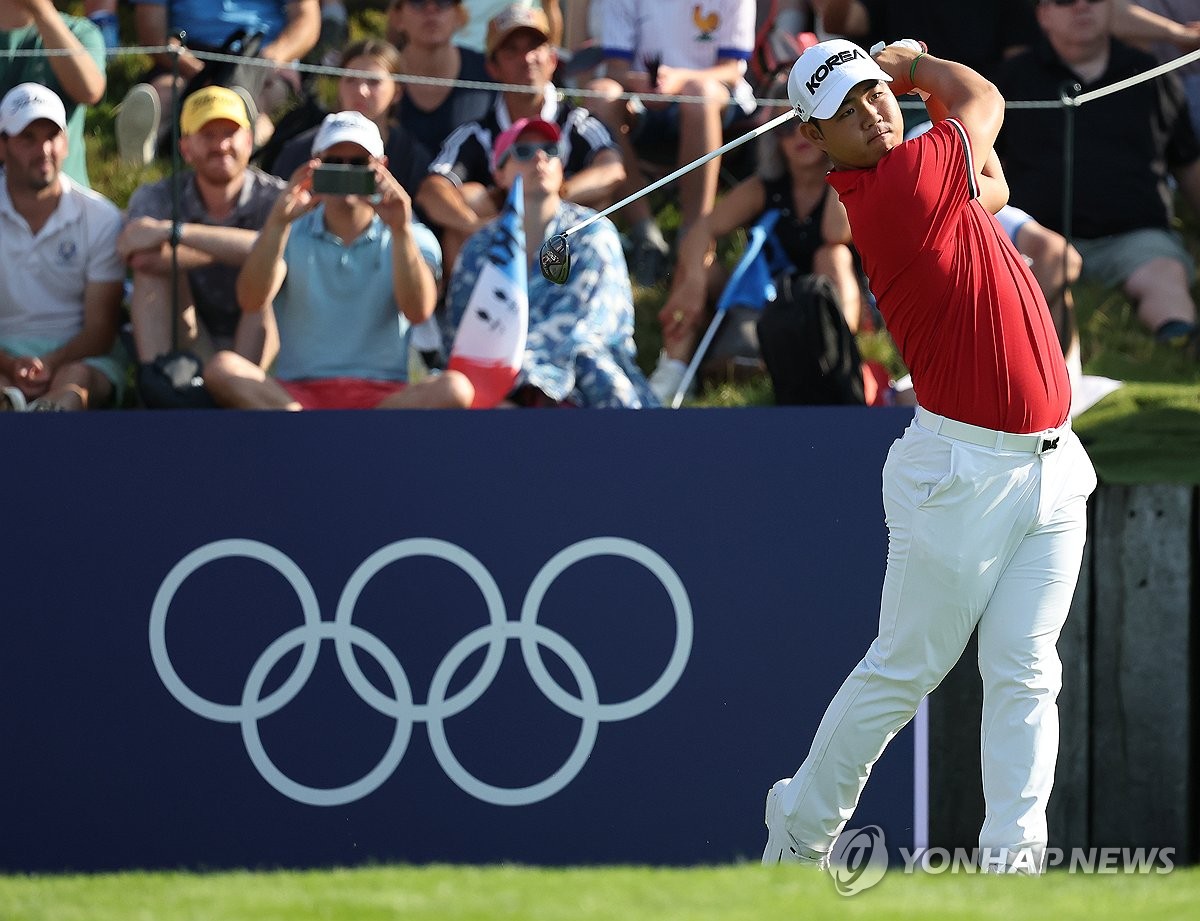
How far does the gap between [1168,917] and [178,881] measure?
220 cm

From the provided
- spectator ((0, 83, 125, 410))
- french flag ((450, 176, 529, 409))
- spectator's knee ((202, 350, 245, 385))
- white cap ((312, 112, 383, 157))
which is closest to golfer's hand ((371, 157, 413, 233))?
white cap ((312, 112, 383, 157))

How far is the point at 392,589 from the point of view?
6109 mm

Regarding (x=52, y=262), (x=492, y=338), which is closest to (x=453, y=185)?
(x=492, y=338)

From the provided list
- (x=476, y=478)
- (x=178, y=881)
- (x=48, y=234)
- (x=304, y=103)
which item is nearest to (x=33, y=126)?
(x=48, y=234)

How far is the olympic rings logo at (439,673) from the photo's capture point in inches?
239

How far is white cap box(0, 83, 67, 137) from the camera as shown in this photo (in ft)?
22.7

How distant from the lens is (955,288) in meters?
4.48

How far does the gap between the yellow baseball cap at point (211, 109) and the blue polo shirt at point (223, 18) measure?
151cm

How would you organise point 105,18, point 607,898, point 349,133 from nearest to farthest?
point 607,898, point 349,133, point 105,18

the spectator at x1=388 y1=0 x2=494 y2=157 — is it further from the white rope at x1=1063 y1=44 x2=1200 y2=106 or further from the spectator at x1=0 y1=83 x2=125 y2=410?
the white rope at x1=1063 y1=44 x2=1200 y2=106

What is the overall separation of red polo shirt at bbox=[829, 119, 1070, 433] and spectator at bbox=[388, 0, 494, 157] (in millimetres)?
3683

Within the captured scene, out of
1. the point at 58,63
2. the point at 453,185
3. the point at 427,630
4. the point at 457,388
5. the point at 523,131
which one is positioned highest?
the point at 58,63

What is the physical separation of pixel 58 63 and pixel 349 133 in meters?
1.51

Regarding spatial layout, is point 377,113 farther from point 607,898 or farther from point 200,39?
point 607,898
